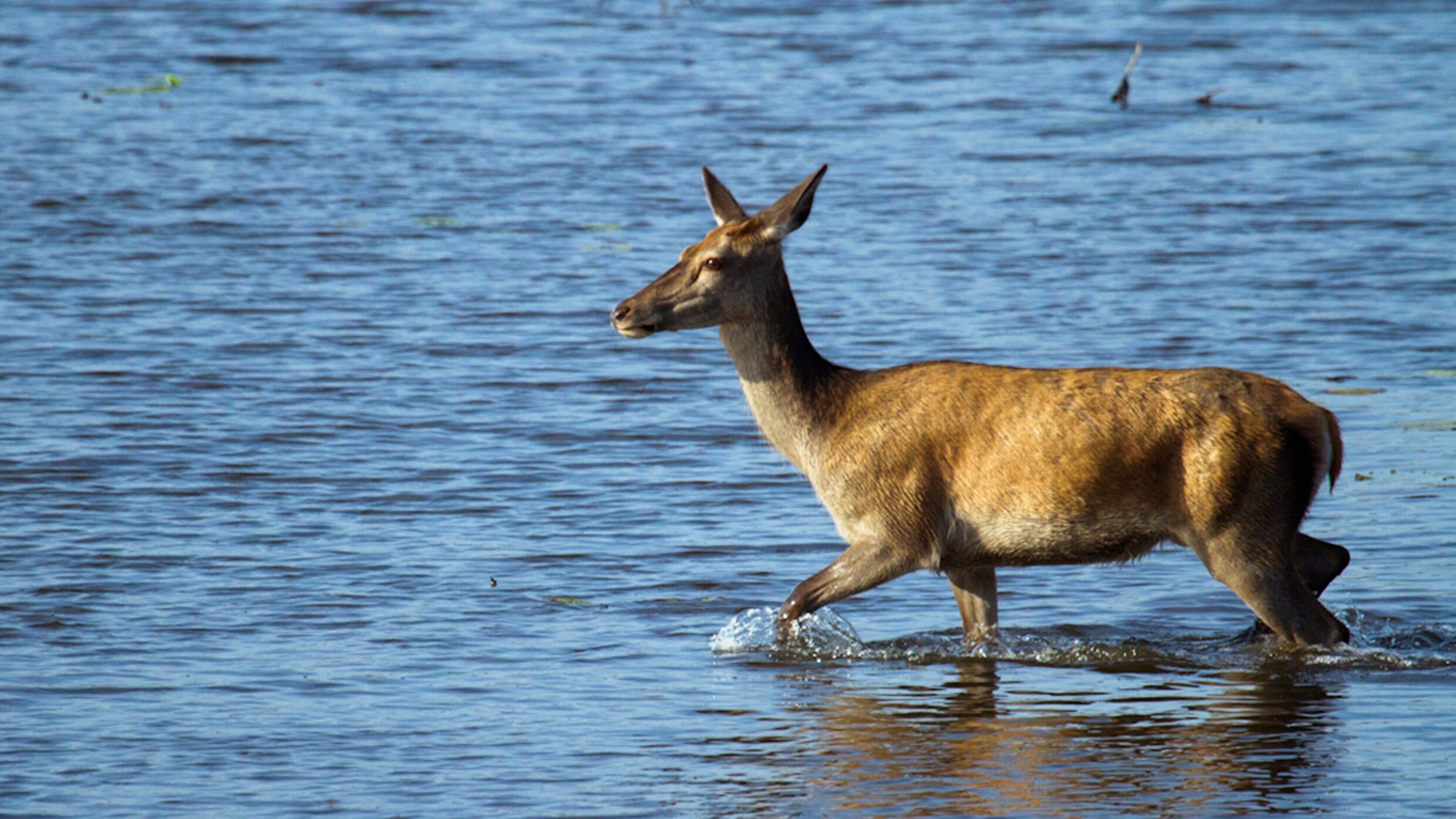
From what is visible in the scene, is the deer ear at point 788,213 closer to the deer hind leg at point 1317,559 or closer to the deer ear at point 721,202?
the deer ear at point 721,202

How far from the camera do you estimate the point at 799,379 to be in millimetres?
8719

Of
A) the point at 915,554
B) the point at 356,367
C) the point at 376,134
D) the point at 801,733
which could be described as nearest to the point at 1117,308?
the point at 356,367

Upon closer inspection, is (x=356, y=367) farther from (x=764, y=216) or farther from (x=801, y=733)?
(x=801, y=733)

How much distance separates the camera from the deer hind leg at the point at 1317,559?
27.2ft

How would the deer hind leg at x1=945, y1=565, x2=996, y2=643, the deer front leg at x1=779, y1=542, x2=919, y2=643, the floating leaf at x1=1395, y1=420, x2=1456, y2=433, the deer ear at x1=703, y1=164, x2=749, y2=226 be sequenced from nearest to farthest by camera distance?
the deer front leg at x1=779, y1=542, x2=919, y2=643 → the deer hind leg at x1=945, y1=565, x2=996, y2=643 → the deer ear at x1=703, y1=164, x2=749, y2=226 → the floating leaf at x1=1395, y1=420, x2=1456, y2=433

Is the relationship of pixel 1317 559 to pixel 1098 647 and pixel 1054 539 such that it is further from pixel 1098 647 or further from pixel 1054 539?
pixel 1054 539

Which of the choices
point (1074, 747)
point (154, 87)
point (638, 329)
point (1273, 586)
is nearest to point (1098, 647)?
point (1273, 586)

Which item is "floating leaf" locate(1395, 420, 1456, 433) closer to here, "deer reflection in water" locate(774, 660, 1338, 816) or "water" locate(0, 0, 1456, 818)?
"water" locate(0, 0, 1456, 818)

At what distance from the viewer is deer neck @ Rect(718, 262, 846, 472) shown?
8.68 meters

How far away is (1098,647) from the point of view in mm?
8617

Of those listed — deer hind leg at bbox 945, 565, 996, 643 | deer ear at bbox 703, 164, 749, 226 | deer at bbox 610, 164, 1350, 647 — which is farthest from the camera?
deer ear at bbox 703, 164, 749, 226

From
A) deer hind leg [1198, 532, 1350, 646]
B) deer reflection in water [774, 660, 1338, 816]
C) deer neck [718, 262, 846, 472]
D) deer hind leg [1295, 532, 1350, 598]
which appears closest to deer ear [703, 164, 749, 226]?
deer neck [718, 262, 846, 472]

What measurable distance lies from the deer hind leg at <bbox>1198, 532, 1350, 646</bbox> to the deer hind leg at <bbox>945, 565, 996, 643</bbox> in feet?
2.91

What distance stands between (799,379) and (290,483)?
3599 mm
